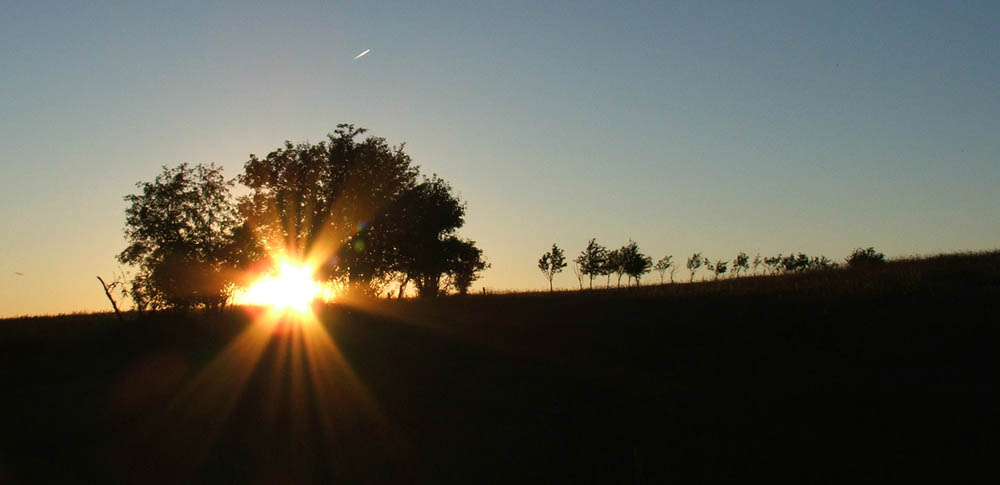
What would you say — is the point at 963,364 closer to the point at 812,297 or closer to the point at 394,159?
the point at 812,297

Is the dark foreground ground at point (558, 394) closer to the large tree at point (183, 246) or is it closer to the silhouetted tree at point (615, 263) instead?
the large tree at point (183, 246)

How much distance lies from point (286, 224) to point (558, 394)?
3916 centimetres

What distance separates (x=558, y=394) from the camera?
25.2 m

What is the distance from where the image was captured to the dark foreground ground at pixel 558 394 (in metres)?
18.6

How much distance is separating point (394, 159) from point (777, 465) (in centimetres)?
4843

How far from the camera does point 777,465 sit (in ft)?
59.6

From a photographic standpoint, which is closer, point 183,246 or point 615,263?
point 183,246

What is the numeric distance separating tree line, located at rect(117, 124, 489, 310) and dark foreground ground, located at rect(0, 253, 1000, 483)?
1026cm

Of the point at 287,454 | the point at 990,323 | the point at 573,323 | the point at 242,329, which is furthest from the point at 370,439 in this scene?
the point at 242,329

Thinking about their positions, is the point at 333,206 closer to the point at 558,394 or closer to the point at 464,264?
the point at 464,264

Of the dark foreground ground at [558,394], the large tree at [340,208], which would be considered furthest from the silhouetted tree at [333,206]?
the dark foreground ground at [558,394]

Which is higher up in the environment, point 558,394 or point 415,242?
point 415,242

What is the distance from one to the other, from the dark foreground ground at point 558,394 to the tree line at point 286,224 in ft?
33.6

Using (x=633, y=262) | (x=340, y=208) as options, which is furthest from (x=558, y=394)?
(x=633, y=262)
